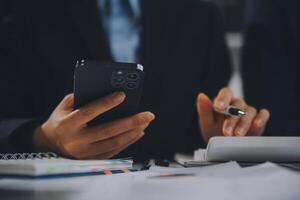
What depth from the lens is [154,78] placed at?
1.08 meters

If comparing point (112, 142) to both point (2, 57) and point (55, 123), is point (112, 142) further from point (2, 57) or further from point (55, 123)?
point (2, 57)

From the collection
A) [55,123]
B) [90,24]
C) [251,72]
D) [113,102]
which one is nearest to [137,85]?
[113,102]

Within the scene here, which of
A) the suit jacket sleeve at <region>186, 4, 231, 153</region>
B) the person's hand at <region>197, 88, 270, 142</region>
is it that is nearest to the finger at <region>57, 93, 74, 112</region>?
the person's hand at <region>197, 88, 270, 142</region>

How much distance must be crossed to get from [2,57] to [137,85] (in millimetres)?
561

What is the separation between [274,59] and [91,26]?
497 millimetres

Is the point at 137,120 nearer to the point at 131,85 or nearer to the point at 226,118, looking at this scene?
the point at 131,85

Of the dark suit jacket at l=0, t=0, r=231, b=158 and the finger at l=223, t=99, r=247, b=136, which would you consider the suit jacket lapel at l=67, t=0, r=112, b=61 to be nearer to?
the dark suit jacket at l=0, t=0, r=231, b=158

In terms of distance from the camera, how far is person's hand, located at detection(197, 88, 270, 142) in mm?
751

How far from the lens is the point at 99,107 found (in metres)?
0.58

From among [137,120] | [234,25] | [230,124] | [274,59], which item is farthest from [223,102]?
[234,25]

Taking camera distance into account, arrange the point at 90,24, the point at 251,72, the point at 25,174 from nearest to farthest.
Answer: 1. the point at 25,174
2. the point at 90,24
3. the point at 251,72

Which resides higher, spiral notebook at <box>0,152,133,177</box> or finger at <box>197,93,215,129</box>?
spiral notebook at <box>0,152,133,177</box>

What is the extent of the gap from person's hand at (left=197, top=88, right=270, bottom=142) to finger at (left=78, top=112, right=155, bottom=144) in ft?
0.58

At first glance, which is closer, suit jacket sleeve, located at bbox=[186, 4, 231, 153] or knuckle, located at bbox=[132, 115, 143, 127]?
knuckle, located at bbox=[132, 115, 143, 127]
